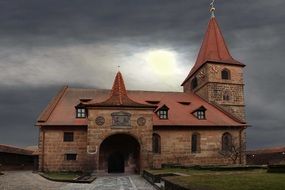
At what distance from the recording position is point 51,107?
1506 inches

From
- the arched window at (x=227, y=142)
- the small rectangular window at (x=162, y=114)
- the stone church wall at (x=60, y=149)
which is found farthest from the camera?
the arched window at (x=227, y=142)

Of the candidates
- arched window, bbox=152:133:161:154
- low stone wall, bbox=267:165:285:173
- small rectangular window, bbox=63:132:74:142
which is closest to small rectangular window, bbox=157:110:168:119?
arched window, bbox=152:133:161:154

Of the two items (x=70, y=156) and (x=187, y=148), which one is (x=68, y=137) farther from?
(x=187, y=148)

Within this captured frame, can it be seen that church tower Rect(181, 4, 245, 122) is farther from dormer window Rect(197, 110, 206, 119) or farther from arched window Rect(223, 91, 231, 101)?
dormer window Rect(197, 110, 206, 119)

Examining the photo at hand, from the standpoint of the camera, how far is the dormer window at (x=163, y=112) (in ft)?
129

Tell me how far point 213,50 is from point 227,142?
15.1m

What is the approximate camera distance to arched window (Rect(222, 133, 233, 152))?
3982 cm

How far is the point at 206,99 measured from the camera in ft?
153

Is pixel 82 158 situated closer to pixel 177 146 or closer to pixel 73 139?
→ pixel 73 139

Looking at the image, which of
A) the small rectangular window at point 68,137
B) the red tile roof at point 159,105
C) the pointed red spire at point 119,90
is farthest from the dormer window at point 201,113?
the small rectangular window at point 68,137

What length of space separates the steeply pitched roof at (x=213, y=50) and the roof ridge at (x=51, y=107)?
19.3m

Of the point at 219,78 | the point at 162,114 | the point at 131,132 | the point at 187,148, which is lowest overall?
the point at 187,148

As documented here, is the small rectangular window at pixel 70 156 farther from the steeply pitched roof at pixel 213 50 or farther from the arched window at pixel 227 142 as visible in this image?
the steeply pitched roof at pixel 213 50

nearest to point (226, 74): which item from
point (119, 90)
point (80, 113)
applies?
point (119, 90)
